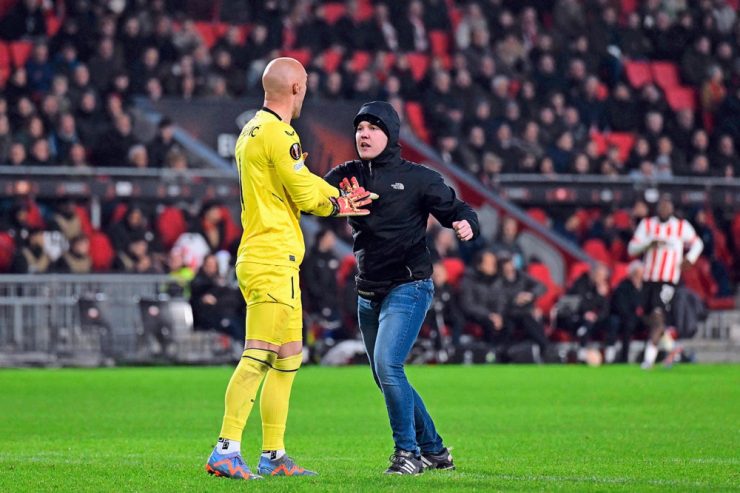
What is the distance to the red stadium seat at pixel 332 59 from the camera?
26.2 metres

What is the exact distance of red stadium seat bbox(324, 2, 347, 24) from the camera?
27370 millimetres

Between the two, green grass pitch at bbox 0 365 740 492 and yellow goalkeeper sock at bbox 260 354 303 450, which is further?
yellow goalkeeper sock at bbox 260 354 303 450

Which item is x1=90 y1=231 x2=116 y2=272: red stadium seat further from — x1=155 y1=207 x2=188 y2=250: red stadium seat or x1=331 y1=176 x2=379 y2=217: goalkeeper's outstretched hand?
x1=331 y1=176 x2=379 y2=217: goalkeeper's outstretched hand

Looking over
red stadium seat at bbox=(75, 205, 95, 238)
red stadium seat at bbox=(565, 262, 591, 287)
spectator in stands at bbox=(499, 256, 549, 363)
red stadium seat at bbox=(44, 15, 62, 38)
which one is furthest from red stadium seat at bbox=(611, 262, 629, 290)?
red stadium seat at bbox=(44, 15, 62, 38)

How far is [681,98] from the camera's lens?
94.7ft

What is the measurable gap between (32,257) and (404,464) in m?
13.3

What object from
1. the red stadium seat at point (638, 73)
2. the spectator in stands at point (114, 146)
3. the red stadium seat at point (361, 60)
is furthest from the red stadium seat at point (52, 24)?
the red stadium seat at point (638, 73)

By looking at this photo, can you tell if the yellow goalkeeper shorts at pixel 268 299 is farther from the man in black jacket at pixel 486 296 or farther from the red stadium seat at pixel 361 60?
the red stadium seat at pixel 361 60

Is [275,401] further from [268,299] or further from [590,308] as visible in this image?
[590,308]

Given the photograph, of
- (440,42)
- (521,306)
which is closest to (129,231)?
(521,306)

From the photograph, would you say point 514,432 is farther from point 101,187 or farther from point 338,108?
point 338,108

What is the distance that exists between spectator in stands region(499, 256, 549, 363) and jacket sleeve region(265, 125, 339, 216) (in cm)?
1396

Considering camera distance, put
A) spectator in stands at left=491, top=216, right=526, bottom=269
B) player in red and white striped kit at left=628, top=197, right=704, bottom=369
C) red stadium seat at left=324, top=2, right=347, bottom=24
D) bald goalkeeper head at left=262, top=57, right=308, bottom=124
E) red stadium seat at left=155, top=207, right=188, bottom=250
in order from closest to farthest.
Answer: bald goalkeeper head at left=262, top=57, right=308, bottom=124 → player in red and white striped kit at left=628, top=197, right=704, bottom=369 → red stadium seat at left=155, top=207, right=188, bottom=250 → spectator in stands at left=491, top=216, right=526, bottom=269 → red stadium seat at left=324, top=2, right=347, bottom=24

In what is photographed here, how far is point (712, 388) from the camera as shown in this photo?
1628cm
